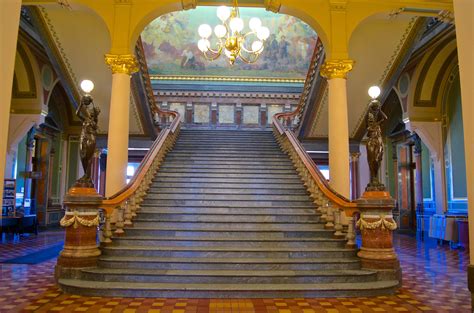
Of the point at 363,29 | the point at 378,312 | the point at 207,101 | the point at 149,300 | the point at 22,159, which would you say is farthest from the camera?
the point at 207,101

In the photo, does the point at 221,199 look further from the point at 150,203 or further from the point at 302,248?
the point at 302,248

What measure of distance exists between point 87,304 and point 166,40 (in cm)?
1488

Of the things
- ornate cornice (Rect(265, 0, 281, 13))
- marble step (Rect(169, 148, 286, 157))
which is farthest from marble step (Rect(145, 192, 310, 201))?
ornate cornice (Rect(265, 0, 281, 13))

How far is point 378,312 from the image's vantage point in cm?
479

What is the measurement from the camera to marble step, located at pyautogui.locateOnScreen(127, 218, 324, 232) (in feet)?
24.3

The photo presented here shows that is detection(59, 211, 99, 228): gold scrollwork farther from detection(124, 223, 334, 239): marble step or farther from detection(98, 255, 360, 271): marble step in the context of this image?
detection(124, 223, 334, 239): marble step

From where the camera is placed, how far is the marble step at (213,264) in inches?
241

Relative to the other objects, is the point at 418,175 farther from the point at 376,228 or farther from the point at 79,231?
the point at 79,231

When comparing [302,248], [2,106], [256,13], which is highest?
[256,13]

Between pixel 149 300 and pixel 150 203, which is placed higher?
pixel 150 203

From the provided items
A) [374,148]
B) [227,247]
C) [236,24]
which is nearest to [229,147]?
[236,24]

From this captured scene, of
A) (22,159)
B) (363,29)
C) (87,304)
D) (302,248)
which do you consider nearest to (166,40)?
(22,159)

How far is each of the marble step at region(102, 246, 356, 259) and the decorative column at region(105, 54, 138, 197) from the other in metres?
2.04

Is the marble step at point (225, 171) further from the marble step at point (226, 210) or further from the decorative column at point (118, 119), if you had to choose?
the marble step at point (226, 210)
